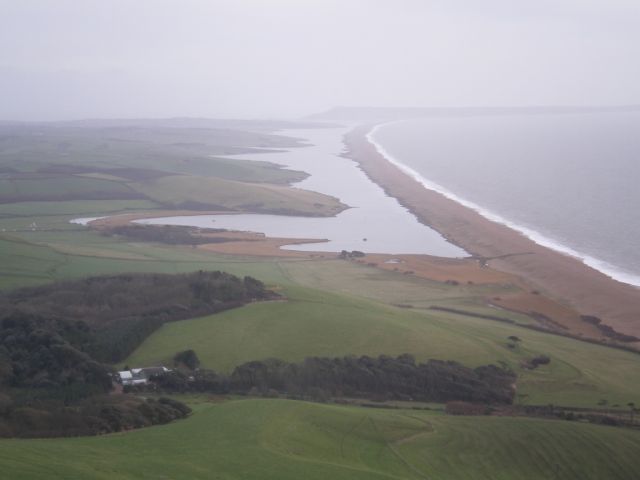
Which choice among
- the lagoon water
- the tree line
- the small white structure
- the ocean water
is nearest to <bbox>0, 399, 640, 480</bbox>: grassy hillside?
the tree line

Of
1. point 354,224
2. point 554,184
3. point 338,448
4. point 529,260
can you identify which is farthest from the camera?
point 554,184

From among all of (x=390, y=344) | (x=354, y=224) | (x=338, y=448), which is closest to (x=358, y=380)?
(x=390, y=344)

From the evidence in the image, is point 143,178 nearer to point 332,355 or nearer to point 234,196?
point 234,196

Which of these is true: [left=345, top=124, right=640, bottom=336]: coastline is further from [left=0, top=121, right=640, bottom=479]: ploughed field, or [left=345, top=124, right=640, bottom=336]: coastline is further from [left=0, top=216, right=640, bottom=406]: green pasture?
[left=0, top=216, right=640, bottom=406]: green pasture

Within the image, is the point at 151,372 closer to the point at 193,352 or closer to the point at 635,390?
the point at 193,352

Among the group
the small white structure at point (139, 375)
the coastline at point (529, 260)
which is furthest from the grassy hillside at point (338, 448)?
the coastline at point (529, 260)
